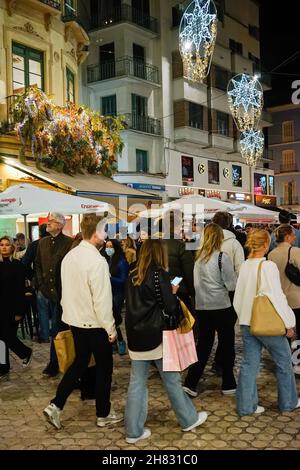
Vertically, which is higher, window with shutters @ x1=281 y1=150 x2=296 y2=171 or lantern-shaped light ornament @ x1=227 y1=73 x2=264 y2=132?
window with shutters @ x1=281 y1=150 x2=296 y2=171

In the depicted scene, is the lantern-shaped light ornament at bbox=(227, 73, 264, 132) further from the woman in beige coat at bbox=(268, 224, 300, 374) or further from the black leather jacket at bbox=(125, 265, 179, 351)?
the black leather jacket at bbox=(125, 265, 179, 351)

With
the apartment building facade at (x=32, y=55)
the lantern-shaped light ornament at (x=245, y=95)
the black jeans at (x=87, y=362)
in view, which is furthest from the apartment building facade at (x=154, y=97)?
the black jeans at (x=87, y=362)

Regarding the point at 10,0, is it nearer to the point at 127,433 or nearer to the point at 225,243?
the point at 225,243

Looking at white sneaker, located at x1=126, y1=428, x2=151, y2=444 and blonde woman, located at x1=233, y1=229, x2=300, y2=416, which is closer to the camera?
white sneaker, located at x1=126, y1=428, x2=151, y2=444

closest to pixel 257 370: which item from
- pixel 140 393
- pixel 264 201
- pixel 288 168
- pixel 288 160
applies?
pixel 140 393

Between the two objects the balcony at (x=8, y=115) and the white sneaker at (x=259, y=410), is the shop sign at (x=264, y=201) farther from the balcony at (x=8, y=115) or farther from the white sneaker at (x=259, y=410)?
the white sneaker at (x=259, y=410)

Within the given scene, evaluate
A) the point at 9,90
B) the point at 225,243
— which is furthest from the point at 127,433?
the point at 9,90

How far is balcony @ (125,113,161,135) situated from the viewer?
26609 mm

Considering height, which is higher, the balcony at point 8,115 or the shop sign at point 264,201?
the balcony at point 8,115

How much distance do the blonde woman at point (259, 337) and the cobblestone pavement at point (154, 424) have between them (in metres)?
0.19

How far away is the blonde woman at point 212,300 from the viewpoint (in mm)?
5676

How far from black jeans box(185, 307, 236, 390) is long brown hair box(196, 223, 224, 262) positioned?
65 centimetres

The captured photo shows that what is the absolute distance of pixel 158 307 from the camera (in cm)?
443

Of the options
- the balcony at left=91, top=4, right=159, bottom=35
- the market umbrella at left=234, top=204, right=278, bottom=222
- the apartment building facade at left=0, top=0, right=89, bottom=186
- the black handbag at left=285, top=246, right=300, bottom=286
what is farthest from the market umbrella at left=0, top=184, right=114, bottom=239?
the balcony at left=91, top=4, right=159, bottom=35
